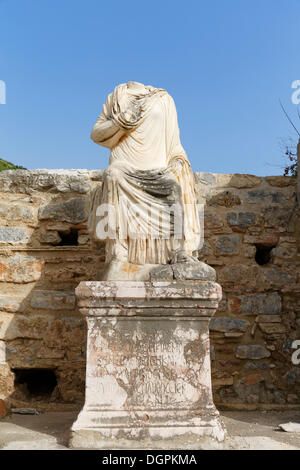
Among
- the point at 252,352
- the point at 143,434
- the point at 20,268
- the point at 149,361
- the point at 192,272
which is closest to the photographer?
the point at 143,434

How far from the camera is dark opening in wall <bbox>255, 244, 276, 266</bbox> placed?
4.43 meters

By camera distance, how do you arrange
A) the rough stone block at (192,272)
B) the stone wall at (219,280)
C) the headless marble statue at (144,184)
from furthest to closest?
the stone wall at (219,280)
the headless marble statue at (144,184)
the rough stone block at (192,272)

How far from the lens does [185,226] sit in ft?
10.3

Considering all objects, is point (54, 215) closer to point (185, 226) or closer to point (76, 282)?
point (76, 282)

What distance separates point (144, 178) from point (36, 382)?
2.24m

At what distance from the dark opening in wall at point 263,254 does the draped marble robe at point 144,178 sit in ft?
4.27

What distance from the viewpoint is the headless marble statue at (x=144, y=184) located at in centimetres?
303

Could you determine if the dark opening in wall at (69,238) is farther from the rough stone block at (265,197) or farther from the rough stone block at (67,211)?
the rough stone block at (265,197)

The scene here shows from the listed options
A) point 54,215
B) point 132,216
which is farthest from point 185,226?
point 54,215

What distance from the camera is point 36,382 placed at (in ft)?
13.7

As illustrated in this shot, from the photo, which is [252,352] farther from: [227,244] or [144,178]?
[144,178]

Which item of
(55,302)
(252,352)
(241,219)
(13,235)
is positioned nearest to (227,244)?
(241,219)

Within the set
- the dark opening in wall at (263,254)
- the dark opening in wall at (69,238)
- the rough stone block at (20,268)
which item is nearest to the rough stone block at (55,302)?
the rough stone block at (20,268)

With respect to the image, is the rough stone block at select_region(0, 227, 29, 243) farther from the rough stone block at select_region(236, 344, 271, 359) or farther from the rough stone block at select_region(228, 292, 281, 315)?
the rough stone block at select_region(236, 344, 271, 359)
